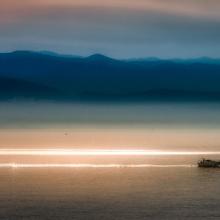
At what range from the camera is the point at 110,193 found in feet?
308

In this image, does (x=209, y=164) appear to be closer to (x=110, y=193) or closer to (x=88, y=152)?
(x=110, y=193)

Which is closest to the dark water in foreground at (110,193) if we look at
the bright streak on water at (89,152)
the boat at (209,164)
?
the boat at (209,164)

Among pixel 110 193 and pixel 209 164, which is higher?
pixel 209 164

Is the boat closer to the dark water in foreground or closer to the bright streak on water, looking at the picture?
the dark water in foreground

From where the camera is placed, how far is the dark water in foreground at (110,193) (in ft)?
259

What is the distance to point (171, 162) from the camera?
130750mm

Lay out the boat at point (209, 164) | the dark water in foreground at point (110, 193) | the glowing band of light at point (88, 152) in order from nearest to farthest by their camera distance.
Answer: the dark water in foreground at point (110, 193), the boat at point (209, 164), the glowing band of light at point (88, 152)

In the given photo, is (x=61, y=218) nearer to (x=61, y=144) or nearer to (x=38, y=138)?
(x=61, y=144)

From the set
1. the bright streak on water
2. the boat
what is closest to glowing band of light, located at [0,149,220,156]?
the bright streak on water

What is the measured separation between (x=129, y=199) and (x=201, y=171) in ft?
95.2

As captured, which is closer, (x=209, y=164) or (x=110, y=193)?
(x=110, y=193)

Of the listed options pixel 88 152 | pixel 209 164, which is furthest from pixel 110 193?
pixel 88 152

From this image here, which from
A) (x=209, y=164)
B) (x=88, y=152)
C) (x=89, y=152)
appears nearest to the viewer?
(x=209, y=164)

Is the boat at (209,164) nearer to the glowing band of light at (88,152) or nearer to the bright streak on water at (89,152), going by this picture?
the bright streak on water at (89,152)
